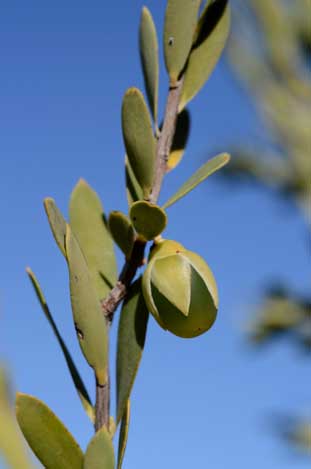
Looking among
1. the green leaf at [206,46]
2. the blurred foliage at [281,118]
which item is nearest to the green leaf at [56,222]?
the green leaf at [206,46]

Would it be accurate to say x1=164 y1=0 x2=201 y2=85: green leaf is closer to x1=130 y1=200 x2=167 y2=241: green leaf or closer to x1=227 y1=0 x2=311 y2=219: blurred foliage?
x1=130 y1=200 x2=167 y2=241: green leaf

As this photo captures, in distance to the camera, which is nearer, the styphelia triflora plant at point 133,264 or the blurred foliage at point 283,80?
the styphelia triflora plant at point 133,264

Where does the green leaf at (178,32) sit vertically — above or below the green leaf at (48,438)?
above

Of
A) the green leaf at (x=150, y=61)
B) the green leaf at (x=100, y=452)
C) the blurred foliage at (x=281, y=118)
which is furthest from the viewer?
the blurred foliage at (x=281, y=118)

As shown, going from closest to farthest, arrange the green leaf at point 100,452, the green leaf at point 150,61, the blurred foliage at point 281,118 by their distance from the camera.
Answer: the green leaf at point 100,452 → the green leaf at point 150,61 → the blurred foliage at point 281,118

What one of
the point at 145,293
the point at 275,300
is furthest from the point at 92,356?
the point at 275,300

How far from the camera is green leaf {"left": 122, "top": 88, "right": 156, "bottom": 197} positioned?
30 centimetres

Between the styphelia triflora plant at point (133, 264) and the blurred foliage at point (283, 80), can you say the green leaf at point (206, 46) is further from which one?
the blurred foliage at point (283, 80)

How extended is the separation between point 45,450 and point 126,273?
0.08 meters

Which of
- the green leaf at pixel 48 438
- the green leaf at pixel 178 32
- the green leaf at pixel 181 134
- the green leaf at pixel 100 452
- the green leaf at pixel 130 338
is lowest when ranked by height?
the green leaf at pixel 100 452

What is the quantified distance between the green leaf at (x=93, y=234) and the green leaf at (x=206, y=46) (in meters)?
0.07

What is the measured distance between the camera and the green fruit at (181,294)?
0.29 metres

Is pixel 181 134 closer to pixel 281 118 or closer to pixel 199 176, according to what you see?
pixel 199 176

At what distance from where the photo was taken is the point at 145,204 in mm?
291
